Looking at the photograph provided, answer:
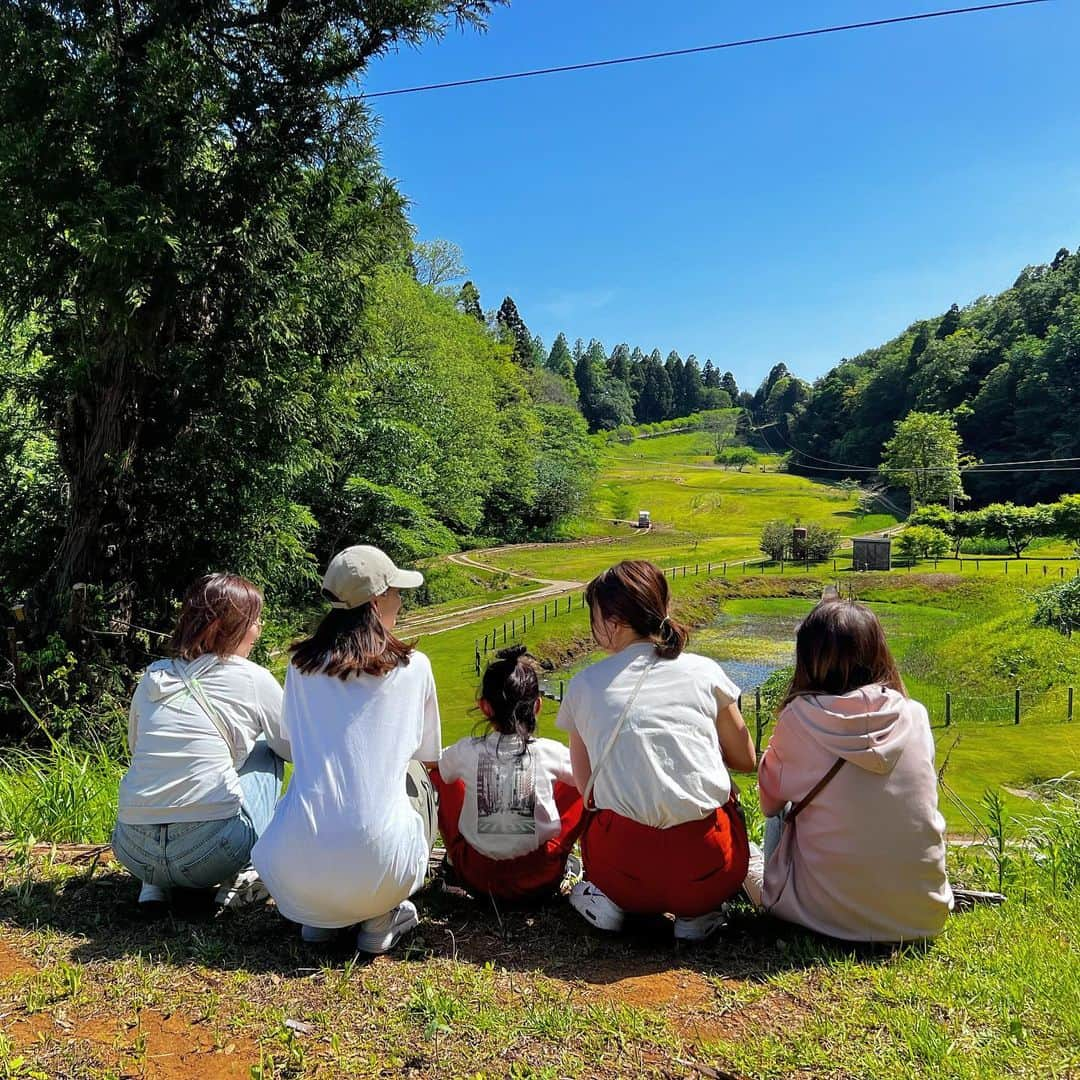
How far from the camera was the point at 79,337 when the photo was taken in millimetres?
5809

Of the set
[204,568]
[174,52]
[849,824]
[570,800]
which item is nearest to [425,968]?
[570,800]

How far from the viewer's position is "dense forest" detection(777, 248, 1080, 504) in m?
60.9

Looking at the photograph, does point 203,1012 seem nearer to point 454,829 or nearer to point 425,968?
point 425,968

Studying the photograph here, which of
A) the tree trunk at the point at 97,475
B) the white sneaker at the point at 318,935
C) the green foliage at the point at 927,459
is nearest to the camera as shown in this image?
the white sneaker at the point at 318,935

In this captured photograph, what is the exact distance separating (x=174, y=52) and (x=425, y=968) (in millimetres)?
5859

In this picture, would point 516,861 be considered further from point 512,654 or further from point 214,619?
point 214,619

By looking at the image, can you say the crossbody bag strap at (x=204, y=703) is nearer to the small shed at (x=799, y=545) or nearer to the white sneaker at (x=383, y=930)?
the white sneaker at (x=383, y=930)

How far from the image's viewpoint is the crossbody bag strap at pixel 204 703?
2713mm

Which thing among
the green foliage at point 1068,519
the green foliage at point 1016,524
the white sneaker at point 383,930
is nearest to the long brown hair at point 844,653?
the white sneaker at point 383,930

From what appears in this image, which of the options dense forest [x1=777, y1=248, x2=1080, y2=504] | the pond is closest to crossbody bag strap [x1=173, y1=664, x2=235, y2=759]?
the pond

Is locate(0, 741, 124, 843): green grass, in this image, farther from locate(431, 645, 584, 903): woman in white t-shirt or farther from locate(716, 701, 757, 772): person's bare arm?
locate(716, 701, 757, 772): person's bare arm

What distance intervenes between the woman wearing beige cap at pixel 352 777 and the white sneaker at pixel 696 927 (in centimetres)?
90

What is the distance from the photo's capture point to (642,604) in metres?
2.60

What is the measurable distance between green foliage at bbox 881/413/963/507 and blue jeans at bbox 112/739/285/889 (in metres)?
60.7
